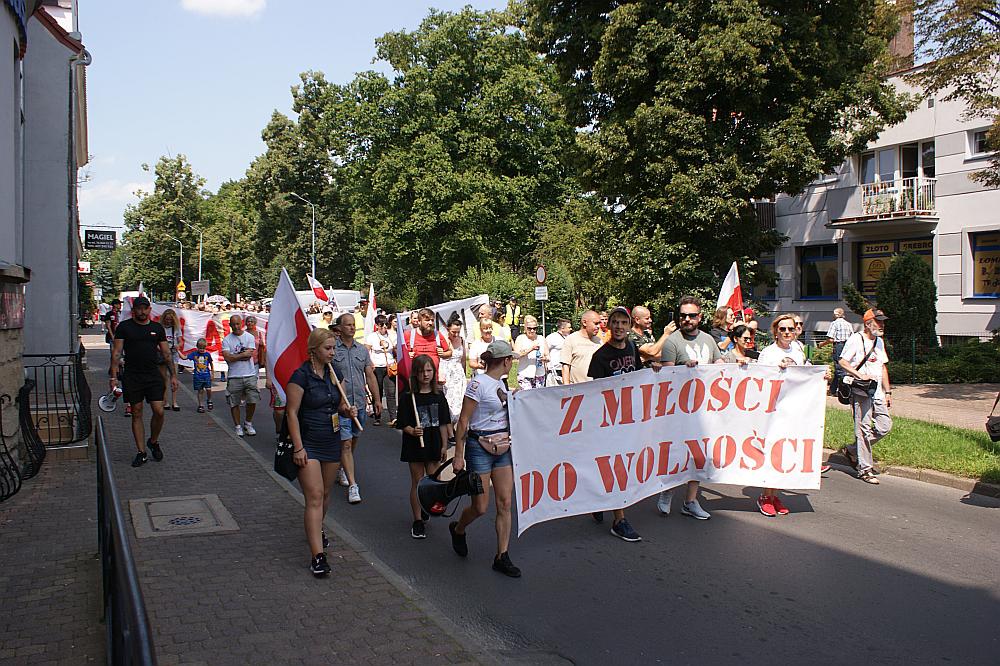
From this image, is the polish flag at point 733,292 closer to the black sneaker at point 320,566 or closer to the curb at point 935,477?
the curb at point 935,477

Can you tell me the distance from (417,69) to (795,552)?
125 ft

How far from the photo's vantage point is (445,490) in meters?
6.51

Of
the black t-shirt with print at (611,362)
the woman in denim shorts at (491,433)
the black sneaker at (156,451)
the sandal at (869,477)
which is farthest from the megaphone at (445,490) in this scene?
the sandal at (869,477)

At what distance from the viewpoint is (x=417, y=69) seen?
1633 inches

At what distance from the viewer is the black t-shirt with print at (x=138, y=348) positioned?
9.91 meters

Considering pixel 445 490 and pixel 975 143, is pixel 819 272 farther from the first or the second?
pixel 445 490

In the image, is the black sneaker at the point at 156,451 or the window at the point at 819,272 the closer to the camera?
the black sneaker at the point at 156,451

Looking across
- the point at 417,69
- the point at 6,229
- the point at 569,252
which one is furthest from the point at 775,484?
the point at 417,69

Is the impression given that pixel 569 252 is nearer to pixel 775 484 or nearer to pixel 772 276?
pixel 772 276

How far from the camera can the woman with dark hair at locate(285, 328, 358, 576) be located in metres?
6.09

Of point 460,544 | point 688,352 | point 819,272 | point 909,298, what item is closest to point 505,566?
point 460,544

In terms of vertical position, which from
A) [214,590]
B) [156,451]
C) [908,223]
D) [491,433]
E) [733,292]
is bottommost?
[214,590]

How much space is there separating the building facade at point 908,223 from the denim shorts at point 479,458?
2190 cm

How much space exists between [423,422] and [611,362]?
67.9 inches
